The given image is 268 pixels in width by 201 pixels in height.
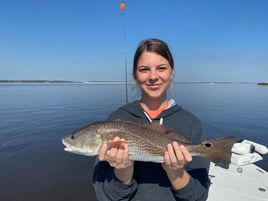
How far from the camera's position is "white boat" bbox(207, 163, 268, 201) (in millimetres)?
5086

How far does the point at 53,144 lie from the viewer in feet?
37.5

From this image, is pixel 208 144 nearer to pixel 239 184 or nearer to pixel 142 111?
pixel 142 111

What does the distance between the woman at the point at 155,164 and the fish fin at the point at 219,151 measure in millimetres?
140

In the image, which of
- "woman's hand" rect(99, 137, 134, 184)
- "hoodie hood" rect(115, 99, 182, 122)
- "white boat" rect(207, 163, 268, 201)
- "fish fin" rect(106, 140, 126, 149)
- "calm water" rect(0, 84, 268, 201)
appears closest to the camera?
"woman's hand" rect(99, 137, 134, 184)

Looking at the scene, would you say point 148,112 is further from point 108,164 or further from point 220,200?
point 220,200

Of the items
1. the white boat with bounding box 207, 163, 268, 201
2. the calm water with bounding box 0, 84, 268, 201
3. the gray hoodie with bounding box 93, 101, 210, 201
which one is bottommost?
the calm water with bounding box 0, 84, 268, 201

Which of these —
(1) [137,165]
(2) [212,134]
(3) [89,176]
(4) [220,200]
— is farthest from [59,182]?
(2) [212,134]

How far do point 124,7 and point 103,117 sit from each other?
34.7 feet

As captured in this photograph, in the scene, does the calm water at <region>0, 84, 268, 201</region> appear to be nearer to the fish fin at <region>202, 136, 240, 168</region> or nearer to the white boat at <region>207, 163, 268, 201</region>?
the fish fin at <region>202, 136, 240, 168</region>

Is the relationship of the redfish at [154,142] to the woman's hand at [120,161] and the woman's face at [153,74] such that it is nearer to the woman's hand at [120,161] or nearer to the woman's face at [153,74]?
the woman's hand at [120,161]

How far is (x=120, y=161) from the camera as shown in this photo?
262 centimetres

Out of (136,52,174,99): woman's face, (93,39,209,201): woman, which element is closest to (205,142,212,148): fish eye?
(93,39,209,201): woman

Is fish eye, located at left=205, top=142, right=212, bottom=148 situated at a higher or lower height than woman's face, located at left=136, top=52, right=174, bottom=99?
lower

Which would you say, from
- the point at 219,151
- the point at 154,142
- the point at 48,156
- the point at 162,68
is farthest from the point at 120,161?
the point at 48,156
